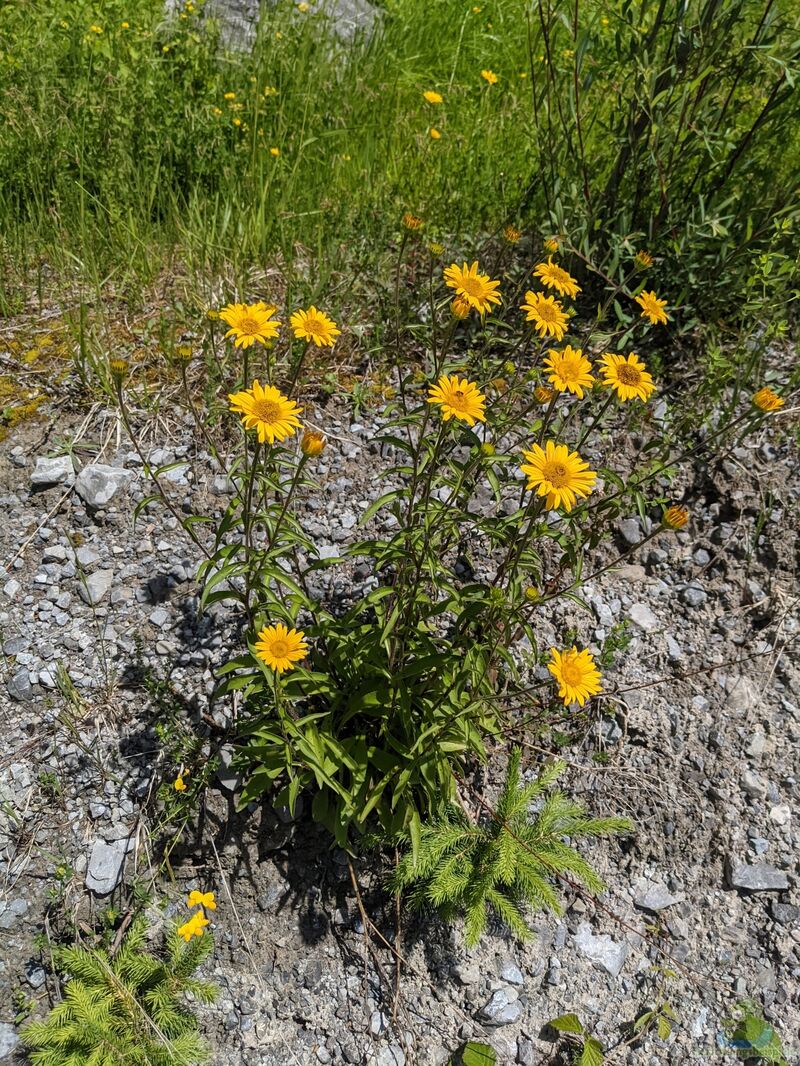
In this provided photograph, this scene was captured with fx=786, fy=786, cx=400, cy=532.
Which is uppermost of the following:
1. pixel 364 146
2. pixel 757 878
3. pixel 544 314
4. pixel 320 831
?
pixel 544 314

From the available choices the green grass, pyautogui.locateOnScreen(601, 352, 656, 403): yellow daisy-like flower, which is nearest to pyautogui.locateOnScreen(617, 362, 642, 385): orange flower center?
pyautogui.locateOnScreen(601, 352, 656, 403): yellow daisy-like flower

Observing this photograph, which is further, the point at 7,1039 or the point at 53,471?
the point at 53,471

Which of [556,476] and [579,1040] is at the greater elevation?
[556,476]

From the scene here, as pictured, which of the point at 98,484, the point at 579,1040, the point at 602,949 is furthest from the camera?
the point at 98,484

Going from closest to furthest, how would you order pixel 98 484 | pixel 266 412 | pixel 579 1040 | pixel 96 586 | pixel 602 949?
pixel 266 412, pixel 579 1040, pixel 602 949, pixel 96 586, pixel 98 484

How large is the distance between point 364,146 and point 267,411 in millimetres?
2874

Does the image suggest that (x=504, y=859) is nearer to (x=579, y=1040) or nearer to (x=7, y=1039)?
(x=579, y=1040)

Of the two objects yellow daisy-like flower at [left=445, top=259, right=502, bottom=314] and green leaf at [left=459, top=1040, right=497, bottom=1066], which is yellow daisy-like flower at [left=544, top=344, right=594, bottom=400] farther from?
green leaf at [left=459, top=1040, right=497, bottom=1066]

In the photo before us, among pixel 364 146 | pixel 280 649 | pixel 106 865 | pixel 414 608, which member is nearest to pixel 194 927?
pixel 106 865

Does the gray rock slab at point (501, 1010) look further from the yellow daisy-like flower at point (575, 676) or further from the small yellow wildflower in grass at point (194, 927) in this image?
the yellow daisy-like flower at point (575, 676)

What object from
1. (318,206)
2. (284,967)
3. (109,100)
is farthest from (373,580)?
(109,100)

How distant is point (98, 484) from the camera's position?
9.16ft

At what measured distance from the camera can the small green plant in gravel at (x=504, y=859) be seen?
2131 millimetres

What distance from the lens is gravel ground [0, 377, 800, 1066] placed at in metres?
2.15
